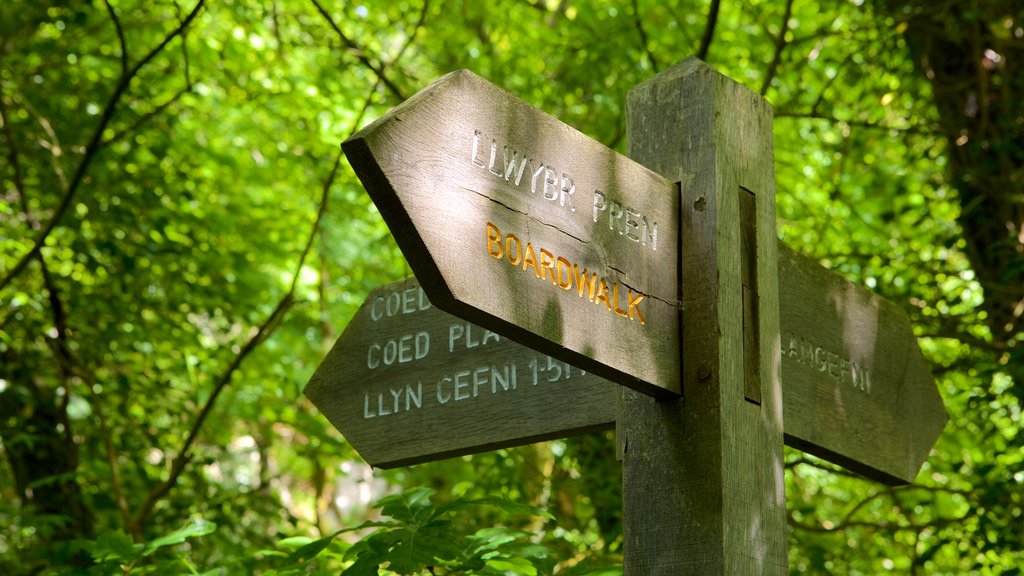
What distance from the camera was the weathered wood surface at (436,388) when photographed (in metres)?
1.96

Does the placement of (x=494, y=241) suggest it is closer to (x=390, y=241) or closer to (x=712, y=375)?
(x=712, y=375)

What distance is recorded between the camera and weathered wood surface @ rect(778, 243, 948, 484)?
205 cm

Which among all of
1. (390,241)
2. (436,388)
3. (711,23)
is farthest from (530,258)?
(390,241)

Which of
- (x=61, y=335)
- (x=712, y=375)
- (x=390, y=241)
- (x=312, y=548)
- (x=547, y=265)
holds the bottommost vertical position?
(x=312, y=548)

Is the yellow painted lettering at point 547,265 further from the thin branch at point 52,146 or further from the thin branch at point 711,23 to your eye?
the thin branch at point 52,146

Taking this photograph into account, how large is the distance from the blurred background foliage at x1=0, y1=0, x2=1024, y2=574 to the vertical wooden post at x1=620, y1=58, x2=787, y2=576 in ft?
6.10

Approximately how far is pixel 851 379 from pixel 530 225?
0.94 metres

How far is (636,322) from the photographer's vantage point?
1701 mm

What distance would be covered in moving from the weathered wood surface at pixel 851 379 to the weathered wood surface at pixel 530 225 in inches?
14.4

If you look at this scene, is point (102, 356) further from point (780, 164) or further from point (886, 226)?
point (886, 226)

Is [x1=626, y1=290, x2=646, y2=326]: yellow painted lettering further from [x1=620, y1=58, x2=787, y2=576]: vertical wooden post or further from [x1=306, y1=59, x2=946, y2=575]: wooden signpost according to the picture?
[x1=620, y1=58, x2=787, y2=576]: vertical wooden post

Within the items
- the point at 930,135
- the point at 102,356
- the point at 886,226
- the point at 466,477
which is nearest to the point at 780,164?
the point at 886,226

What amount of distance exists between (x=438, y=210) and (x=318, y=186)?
6.01 metres

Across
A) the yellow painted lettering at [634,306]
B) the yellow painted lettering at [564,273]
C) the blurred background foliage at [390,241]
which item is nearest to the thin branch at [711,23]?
the blurred background foliage at [390,241]
